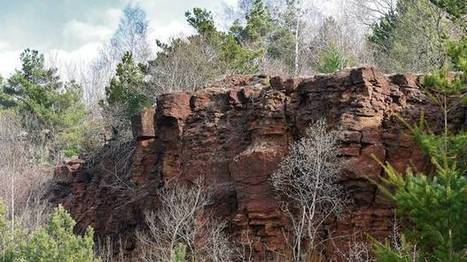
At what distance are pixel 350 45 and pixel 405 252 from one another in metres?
37.6

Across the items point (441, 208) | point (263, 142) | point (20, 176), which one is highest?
point (263, 142)

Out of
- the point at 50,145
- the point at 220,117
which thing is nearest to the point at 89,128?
the point at 50,145

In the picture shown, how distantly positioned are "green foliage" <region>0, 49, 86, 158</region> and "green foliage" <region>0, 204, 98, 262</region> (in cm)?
2783

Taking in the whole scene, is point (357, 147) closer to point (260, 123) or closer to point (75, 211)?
point (260, 123)

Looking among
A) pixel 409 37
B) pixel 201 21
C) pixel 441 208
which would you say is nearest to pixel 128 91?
pixel 201 21

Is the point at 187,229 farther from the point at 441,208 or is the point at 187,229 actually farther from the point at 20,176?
the point at 20,176

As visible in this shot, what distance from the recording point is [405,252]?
1130cm

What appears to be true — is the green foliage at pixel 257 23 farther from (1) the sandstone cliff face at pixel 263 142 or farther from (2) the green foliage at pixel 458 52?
(2) the green foliage at pixel 458 52

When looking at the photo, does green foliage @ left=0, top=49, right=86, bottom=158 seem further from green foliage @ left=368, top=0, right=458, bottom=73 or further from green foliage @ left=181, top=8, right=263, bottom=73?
green foliage @ left=368, top=0, right=458, bottom=73

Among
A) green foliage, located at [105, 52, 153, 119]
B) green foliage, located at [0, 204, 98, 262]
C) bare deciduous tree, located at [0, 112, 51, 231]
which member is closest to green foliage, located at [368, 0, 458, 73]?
green foliage, located at [105, 52, 153, 119]

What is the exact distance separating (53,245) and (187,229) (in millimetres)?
7919

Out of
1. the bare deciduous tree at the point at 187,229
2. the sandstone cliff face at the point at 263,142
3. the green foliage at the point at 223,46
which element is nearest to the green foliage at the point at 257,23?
the green foliage at the point at 223,46

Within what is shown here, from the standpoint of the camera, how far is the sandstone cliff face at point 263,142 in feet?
72.9

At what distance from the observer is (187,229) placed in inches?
939
